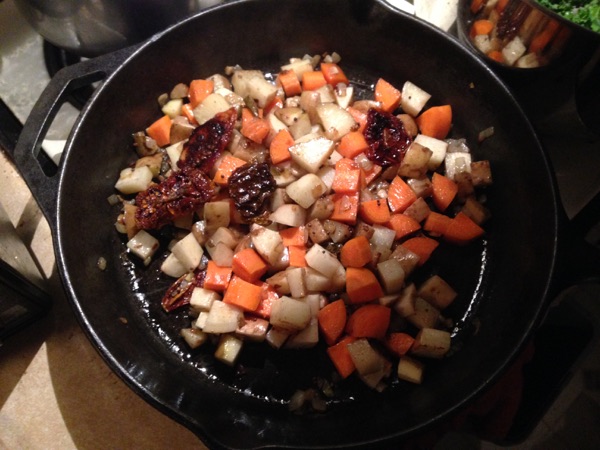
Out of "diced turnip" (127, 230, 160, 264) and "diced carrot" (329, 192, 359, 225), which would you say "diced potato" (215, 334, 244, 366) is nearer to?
"diced turnip" (127, 230, 160, 264)

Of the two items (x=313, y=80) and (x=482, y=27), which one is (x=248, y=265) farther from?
(x=482, y=27)

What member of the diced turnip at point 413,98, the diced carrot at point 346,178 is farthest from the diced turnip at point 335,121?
Result: the diced turnip at point 413,98

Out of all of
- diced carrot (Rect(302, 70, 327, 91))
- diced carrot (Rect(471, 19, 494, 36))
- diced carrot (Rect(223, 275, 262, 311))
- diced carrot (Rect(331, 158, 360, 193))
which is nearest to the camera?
diced carrot (Rect(223, 275, 262, 311))

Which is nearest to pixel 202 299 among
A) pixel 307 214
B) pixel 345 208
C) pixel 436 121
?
pixel 307 214

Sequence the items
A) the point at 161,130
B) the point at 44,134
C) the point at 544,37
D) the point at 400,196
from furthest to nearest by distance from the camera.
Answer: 1. the point at 161,130
2. the point at 400,196
3. the point at 544,37
4. the point at 44,134

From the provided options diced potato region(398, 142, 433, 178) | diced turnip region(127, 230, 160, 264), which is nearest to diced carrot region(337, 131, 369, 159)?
diced potato region(398, 142, 433, 178)

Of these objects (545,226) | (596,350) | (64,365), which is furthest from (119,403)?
(596,350)

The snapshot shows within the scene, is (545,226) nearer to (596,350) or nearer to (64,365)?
(596,350)
